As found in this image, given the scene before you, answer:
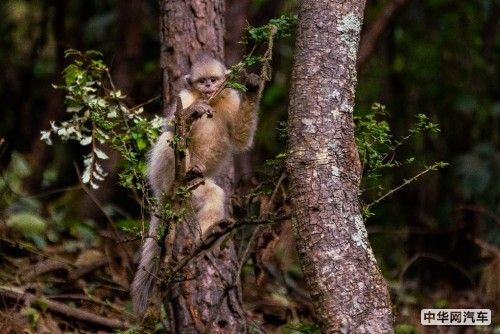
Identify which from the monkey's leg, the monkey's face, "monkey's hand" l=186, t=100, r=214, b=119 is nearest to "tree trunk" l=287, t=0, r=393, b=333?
"monkey's hand" l=186, t=100, r=214, b=119

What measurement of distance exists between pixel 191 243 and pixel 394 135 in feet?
16.9

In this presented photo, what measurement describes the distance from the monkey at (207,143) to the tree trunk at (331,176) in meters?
1.33

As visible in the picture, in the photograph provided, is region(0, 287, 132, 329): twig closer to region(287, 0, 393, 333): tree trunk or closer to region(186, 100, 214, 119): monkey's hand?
region(186, 100, 214, 119): monkey's hand

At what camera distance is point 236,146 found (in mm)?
5648

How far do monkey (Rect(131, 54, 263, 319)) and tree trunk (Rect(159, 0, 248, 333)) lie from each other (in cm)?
24

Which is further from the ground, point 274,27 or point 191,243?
point 274,27

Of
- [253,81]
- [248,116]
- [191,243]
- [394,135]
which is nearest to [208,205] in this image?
[191,243]

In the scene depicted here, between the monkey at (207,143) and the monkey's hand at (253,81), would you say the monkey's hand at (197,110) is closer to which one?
the monkey's hand at (253,81)

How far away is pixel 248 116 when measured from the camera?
17.5ft

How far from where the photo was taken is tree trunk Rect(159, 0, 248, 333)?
17.7ft

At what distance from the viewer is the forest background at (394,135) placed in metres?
7.54

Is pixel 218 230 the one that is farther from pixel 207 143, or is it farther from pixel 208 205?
pixel 207 143

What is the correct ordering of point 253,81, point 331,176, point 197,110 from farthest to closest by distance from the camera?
point 253,81, point 197,110, point 331,176

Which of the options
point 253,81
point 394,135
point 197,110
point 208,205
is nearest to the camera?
point 197,110
